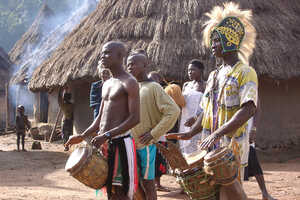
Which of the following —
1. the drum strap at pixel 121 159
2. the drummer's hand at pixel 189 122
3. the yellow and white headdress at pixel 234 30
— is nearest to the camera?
the yellow and white headdress at pixel 234 30

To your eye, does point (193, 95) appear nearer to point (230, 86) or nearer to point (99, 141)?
point (99, 141)

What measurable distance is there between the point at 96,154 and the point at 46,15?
2513cm

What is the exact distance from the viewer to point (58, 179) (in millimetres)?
6941

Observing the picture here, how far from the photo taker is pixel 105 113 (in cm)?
351

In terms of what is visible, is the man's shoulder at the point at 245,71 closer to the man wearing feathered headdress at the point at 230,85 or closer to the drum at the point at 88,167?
the man wearing feathered headdress at the point at 230,85

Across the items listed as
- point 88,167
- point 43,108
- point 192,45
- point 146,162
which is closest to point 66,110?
point 192,45

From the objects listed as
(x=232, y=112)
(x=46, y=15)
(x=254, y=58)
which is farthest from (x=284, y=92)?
(x=46, y=15)

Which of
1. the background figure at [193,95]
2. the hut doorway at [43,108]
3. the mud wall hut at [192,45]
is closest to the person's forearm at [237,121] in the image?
the background figure at [193,95]

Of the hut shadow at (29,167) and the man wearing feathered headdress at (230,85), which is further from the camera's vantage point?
the hut shadow at (29,167)

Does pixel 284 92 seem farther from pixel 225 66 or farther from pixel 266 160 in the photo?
pixel 225 66

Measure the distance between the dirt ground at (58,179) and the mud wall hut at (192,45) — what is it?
1.00m

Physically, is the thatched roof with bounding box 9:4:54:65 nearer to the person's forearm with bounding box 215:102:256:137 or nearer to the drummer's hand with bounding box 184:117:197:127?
the drummer's hand with bounding box 184:117:197:127

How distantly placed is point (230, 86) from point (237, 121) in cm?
27

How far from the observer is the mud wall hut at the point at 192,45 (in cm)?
946
